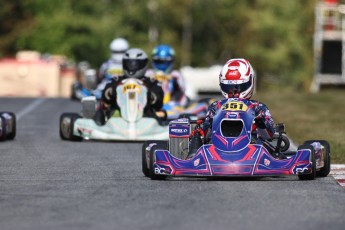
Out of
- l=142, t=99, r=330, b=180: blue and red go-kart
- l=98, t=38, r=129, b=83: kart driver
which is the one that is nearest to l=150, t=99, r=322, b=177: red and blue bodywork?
l=142, t=99, r=330, b=180: blue and red go-kart

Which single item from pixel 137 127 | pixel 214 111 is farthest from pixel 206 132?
pixel 137 127

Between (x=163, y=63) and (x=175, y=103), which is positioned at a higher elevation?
(x=163, y=63)

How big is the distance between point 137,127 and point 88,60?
6132cm

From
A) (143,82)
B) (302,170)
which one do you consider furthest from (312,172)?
(143,82)

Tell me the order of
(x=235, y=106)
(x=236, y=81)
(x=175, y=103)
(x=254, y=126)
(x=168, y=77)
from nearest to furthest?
(x=235, y=106) < (x=254, y=126) < (x=236, y=81) < (x=175, y=103) < (x=168, y=77)

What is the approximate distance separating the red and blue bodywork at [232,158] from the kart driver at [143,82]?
6670mm

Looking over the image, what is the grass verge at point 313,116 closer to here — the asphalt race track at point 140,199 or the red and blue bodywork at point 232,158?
the red and blue bodywork at point 232,158

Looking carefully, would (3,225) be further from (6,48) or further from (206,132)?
(6,48)

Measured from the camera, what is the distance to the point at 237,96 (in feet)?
47.8

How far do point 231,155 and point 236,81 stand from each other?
1.51 metres

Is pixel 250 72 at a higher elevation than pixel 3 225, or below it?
higher

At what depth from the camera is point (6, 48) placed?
74625mm

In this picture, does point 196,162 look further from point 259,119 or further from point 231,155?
point 259,119

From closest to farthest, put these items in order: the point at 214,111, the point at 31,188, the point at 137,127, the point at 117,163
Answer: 1. the point at 31,188
2. the point at 214,111
3. the point at 117,163
4. the point at 137,127
